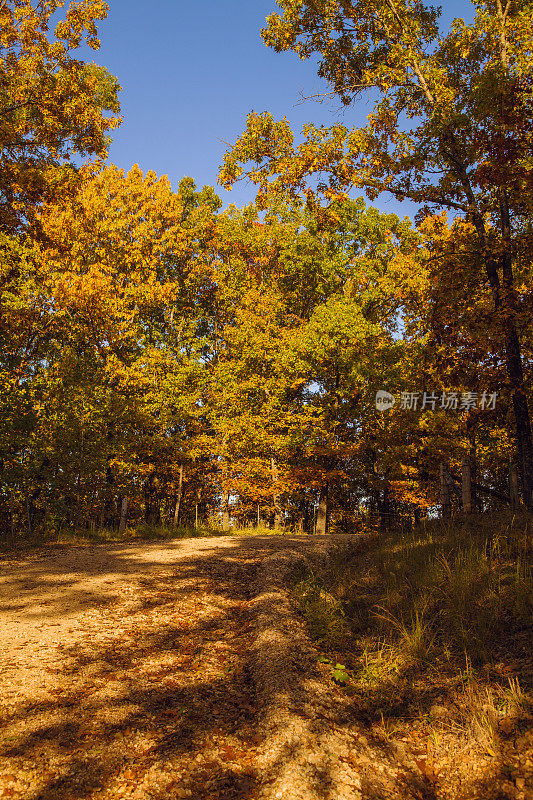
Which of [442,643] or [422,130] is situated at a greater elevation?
[422,130]

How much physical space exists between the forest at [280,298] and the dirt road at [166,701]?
6.06m

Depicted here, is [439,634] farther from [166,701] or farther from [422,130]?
[422,130]

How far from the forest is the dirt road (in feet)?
19.9

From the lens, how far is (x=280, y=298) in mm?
22344

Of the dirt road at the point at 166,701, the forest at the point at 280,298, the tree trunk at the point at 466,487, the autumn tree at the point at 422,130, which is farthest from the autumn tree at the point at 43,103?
the tree trunk at the point at 466,487

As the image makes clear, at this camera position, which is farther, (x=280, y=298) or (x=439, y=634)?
(x=280, y=298)

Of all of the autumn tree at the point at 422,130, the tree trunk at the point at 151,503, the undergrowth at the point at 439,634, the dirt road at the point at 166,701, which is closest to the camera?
the dirt road at the point at 166,701

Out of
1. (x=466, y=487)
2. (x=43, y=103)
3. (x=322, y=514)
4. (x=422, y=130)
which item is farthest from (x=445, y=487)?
(x=43, y=103)

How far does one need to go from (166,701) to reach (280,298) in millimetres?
20313

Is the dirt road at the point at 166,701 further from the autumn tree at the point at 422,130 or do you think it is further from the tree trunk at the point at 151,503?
the tree trunk at the point at 151,503

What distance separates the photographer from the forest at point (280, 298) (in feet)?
30.0

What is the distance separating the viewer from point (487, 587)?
14.9 ft

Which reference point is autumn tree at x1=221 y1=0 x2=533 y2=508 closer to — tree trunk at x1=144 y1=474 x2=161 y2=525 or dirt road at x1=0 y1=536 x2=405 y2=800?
dirt road at x1=0 y1=536 x2=405 y2=800

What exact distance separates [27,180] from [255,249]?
51.1 feet
